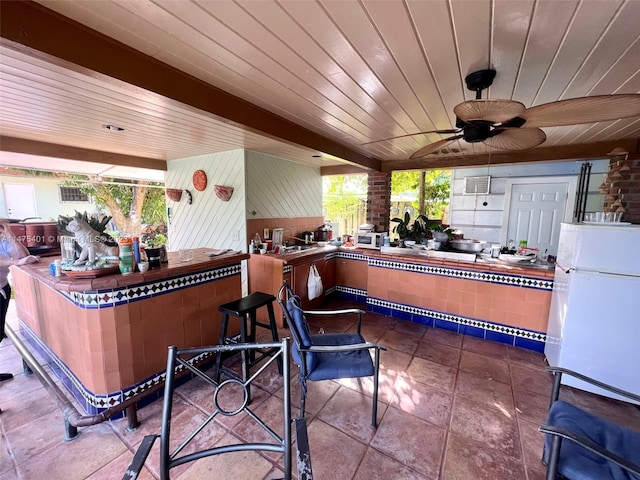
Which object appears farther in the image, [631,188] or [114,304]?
[631,188]

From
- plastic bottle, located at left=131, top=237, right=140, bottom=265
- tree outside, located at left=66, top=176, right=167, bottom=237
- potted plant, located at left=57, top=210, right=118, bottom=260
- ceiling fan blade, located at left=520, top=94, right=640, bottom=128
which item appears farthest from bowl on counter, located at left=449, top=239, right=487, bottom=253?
tree outside, located at left=66, top=176, right=167, bottom=237

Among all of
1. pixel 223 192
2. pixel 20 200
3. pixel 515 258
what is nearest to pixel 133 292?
pixel 223 192

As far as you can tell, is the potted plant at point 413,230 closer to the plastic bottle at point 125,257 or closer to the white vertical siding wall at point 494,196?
the white vertical siding wall at point 494,196

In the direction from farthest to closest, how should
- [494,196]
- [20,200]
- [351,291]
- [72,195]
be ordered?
[72,195] → [20,200] → [494,196] → [351,291]

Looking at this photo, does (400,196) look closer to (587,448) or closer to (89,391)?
(587,448)

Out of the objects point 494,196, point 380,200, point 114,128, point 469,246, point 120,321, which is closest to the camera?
point 120,321

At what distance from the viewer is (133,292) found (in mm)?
1850

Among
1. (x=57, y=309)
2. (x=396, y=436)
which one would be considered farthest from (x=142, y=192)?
(x=396, y=436)

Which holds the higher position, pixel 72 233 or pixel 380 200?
pixel 380 200

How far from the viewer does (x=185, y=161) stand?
14.0 ft

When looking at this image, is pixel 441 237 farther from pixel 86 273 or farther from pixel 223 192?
pixel 86 273

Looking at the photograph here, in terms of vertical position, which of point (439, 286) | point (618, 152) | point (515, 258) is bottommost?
point (439, 286)

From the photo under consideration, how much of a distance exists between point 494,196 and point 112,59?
621cm

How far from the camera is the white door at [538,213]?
4.88 metres
